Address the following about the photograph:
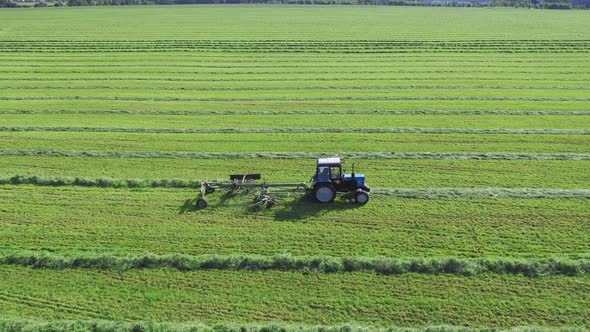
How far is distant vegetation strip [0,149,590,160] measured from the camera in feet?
69.4

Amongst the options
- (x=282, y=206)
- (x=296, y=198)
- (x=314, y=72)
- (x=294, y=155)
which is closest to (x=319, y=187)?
(x=296, y=198)

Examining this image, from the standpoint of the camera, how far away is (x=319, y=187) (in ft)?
54.0

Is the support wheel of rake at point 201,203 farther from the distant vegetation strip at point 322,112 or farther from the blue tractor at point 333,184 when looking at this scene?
the distant vegetation strip at point 322,112

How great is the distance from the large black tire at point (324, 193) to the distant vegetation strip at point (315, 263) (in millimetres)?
3406

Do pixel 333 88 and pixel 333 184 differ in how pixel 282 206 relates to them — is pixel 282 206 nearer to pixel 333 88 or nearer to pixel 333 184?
pixel 333 184

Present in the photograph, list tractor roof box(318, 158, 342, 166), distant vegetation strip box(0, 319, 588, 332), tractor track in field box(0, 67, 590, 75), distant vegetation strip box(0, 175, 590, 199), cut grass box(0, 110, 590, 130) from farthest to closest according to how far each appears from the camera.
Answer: tractor track in field box(0, 67, 590, 75), cut grass box(0, 110, 590, 130), distant vegetation strip box(0, 175, 590, 199), tractor roof box(318, 158, 342, 166), distant vegetation strip box(0, 319, 588, 332)

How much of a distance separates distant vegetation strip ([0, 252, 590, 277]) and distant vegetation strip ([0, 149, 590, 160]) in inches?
326

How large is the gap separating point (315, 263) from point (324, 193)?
12.1 feet

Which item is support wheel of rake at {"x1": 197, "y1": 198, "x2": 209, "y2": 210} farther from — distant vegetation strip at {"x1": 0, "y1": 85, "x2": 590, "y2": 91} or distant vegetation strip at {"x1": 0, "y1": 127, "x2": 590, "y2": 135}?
distant vegetation strip at {"x1": 0, "y1": 85, "x2": 590, "y2": 91}

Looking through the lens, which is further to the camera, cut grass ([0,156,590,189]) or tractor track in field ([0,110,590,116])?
tractor track in field ([0,110,590,116])

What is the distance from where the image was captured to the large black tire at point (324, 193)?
16.5m

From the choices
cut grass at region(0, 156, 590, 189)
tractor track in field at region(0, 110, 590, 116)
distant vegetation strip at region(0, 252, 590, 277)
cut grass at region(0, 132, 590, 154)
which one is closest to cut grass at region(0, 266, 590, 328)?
distant vegetation strip at region(0, 252, 590, 277)

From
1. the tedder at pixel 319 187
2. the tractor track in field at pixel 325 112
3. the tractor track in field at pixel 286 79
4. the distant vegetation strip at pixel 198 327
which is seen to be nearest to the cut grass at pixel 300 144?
the tractor track in field at pixel 325 112

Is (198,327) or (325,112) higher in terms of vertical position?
(325,112)
